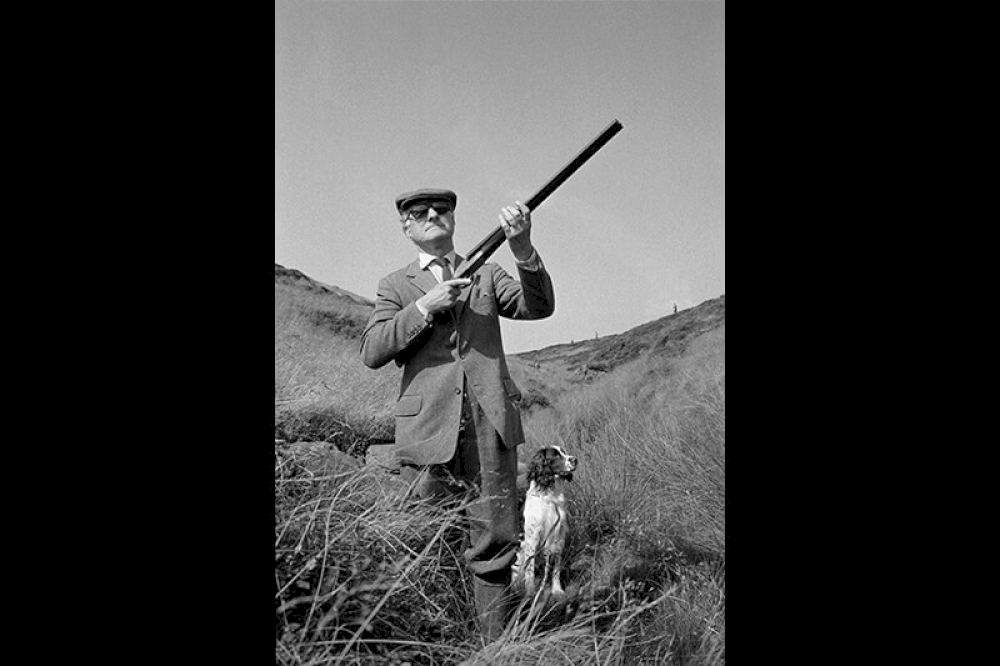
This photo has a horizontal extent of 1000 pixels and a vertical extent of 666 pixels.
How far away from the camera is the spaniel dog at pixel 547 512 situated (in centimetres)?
292

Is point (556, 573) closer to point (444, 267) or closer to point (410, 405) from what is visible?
point (410, 405)

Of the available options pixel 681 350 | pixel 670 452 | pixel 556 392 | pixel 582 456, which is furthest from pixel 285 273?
pixel 670 452

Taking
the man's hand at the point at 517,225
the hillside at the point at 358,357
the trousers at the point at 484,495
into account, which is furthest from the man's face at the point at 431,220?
the hillside at the point at 358,357

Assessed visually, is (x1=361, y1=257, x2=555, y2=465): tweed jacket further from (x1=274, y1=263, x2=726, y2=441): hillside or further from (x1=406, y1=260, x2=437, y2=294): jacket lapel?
(x1=274, y1=263, x2=726, y2=441): hillside

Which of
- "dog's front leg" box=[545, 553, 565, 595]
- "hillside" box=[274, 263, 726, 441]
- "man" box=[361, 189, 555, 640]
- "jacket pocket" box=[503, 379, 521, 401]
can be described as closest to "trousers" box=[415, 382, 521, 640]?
"man" box=[361, 189, 555, 640]

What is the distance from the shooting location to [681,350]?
297 inches

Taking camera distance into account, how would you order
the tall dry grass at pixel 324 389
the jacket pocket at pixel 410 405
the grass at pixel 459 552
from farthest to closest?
the tall dry grass at pixel 324 389, the jacket pocket at pixel 410 405, the grass at pixel 459 552

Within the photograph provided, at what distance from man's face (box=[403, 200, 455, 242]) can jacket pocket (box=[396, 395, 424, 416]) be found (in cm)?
50

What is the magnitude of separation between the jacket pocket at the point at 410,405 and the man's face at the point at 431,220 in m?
0.50

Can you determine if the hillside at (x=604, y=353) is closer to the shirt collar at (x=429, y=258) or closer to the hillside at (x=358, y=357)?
the hillside at (x=358, y=357)

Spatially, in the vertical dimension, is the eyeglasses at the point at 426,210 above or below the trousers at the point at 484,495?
above

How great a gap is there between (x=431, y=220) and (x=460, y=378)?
509mm

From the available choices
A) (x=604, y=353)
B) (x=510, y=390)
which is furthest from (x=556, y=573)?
(x=604, y=353)

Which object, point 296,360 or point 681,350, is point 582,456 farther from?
point 681,350
